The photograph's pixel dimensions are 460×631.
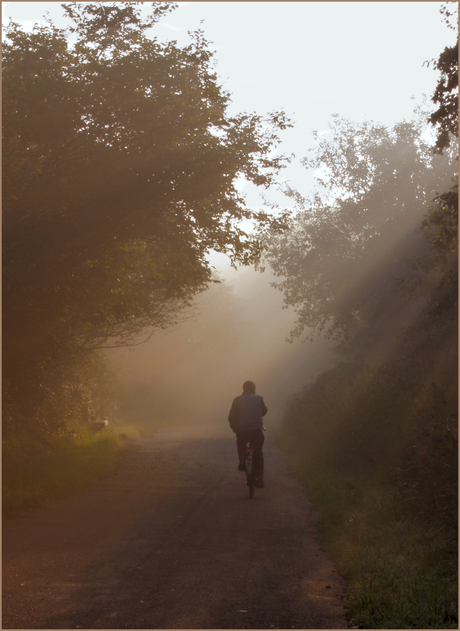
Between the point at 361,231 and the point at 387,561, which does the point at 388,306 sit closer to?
the point at 361,231

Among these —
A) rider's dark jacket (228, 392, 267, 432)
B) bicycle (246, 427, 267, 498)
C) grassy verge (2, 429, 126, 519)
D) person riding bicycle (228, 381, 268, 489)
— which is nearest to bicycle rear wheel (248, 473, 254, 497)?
bicycle (246, 427, 267, 498)

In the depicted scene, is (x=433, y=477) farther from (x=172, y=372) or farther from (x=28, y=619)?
(x=172, y=372)

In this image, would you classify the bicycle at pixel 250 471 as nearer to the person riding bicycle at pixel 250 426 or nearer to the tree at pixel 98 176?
the person riding bicycle at pixel 250 426

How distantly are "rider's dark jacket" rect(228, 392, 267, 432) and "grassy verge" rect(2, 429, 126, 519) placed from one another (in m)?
3.42

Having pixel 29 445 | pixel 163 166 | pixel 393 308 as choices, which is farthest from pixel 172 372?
pixel 163 166

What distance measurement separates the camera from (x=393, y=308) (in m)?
30.7

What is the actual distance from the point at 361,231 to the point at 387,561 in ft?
95.0

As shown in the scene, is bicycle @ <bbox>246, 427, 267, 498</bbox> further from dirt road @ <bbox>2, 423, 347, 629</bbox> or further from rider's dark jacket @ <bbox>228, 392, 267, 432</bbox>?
rider's dark jacket @ <bbox>228, 392, 267, 432</bbox>

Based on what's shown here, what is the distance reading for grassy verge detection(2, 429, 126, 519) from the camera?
34.1 feet

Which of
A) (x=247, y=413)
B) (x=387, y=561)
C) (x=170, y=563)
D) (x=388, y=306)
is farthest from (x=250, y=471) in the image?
(x=388, y=306)

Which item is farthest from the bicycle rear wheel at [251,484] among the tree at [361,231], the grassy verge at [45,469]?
the tree at [361,231]

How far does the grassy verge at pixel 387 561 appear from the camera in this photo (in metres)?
5.10

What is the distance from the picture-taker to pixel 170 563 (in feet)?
22.4

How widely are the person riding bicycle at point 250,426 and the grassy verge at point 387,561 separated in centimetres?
154
